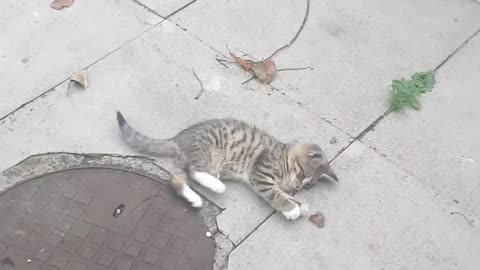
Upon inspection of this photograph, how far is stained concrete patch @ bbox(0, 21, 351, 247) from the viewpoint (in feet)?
11.9

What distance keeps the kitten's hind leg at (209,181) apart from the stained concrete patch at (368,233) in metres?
0.33

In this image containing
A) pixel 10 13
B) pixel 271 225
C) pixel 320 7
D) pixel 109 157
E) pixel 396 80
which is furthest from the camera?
pixel 320 7

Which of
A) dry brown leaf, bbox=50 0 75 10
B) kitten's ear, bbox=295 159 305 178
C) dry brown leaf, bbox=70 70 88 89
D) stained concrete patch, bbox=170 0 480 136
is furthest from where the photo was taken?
dry brown leaf, bbox=50 0 75 10

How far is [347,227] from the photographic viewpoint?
134 inches

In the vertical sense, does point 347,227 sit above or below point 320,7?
below

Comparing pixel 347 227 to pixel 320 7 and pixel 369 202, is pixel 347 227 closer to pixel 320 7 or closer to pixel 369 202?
pixel 369 202

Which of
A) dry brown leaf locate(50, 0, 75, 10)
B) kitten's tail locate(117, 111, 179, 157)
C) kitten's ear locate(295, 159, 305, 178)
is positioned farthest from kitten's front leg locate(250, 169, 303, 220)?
dry brown leaf locate(50, 0, 75, 10)

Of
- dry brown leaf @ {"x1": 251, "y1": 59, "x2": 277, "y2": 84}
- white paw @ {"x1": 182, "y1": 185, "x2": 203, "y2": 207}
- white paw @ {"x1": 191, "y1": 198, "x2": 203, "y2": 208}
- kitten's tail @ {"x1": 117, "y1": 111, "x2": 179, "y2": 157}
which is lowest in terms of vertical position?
white paw @ {"x1": 191, "y1": 198, "x2": 203, "y2": 208}

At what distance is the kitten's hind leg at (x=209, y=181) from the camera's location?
134 inches

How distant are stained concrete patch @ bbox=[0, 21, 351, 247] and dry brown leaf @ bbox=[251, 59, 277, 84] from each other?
0.29ft

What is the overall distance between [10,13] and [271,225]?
259 cm

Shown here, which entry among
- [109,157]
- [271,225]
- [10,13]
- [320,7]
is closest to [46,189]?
[109,157]

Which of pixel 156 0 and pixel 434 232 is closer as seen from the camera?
pixel 434 232

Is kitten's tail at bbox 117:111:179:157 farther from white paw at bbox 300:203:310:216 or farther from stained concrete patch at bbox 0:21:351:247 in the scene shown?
white paw at bbox 300:203:310:216
